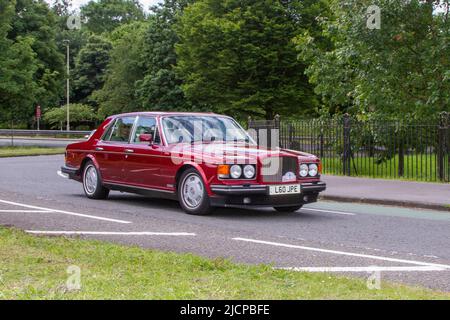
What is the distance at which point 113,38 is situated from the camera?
84562 millimetres

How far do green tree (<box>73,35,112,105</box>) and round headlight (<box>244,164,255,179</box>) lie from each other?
6557cm

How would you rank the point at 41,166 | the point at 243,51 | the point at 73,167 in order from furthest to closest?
1. the point at 243,51
2. the point at 41,166
3. the point at 73,167

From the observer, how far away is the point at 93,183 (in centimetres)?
1312

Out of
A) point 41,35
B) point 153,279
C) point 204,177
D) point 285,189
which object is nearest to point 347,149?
point 285,189

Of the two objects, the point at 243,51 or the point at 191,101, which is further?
the point at 191,101

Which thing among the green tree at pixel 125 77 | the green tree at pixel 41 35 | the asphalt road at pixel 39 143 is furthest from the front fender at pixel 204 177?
the green tree at pixel 125 77

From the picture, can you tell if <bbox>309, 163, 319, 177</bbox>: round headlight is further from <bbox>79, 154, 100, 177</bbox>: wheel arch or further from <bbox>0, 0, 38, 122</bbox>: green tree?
<bbox>0, 0, 38, 122</bbox>: green tree

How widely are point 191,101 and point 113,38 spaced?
126ft

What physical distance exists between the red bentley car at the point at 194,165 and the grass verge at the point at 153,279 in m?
3.27

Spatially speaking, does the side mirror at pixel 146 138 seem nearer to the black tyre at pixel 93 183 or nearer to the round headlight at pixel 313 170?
the black tyre at pixel 93 183

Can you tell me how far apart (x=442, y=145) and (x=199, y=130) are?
8.30m

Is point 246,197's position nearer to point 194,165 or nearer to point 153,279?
point 194,165
